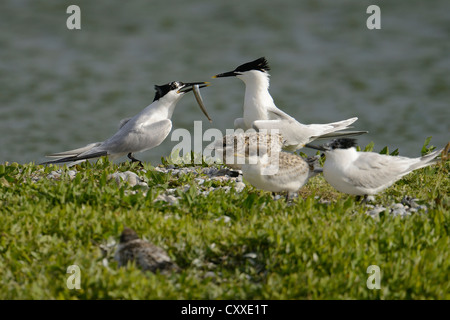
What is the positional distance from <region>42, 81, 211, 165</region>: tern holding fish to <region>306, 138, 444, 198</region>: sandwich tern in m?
2.34

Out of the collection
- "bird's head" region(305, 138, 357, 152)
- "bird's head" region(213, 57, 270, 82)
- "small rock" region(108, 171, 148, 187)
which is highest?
"bird's head" region(213, 57, 270, 82)

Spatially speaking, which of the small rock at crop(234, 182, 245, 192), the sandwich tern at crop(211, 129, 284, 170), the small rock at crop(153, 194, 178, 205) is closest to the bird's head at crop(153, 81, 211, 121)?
the sandwich tern at crop(211, 129, 284, 170)

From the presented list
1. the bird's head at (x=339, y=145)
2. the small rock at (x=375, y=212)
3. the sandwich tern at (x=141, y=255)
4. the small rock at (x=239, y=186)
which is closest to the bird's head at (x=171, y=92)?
the small rock at (x=239, y=186)

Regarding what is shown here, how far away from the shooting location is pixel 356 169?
5953 mm

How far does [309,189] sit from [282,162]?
0.84 metres

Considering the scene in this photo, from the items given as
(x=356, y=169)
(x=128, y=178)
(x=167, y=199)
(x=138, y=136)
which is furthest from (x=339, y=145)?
(x=138, y=136)

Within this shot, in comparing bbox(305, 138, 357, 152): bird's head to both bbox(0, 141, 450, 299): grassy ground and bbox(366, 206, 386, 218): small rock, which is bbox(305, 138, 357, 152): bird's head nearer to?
bbox(0, 141, 450, 299): grassy ground

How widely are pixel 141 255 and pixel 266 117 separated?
385 centimetres

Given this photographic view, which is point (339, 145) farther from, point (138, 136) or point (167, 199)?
point (138, 136)

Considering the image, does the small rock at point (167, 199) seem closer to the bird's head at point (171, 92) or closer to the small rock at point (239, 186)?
the small rock at point (239, 186)

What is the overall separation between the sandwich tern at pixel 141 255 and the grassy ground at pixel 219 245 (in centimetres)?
9

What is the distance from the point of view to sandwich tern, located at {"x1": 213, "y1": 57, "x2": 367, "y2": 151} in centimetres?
786

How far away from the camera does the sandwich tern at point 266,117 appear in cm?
786
